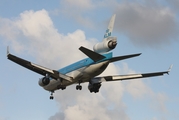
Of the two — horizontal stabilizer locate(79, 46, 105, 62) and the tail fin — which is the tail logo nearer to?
the tail fin

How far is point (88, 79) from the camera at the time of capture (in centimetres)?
7656

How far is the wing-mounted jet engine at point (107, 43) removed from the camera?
232ft

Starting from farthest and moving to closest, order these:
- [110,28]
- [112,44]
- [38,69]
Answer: [110,28]
[38,69]
[112,44]

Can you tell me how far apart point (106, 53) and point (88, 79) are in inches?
276

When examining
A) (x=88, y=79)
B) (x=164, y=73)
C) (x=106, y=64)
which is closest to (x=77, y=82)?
(x=88, y=79)

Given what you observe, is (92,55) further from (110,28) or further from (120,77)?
(120,77)

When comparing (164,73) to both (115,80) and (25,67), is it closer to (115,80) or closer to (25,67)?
(115,80)

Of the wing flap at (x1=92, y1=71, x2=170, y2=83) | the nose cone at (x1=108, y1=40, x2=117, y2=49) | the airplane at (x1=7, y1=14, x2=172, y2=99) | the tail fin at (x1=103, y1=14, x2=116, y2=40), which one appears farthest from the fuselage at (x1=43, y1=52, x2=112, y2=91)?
the tail fin at (x1=103, y1=14, x2=116, y2=40)

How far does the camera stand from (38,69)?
2889 inches

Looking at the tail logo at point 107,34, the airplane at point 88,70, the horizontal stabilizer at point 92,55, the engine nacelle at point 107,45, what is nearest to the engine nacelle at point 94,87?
the airplane at point 88,70

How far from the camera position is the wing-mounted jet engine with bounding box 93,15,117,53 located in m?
70.7

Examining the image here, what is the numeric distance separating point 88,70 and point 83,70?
1173 mm

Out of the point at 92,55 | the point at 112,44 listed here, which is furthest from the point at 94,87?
the point at 112,44

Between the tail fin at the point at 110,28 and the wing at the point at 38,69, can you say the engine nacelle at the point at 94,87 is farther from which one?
the tail fin at the point at 110,28
